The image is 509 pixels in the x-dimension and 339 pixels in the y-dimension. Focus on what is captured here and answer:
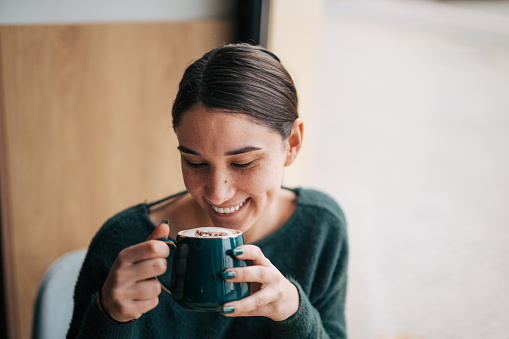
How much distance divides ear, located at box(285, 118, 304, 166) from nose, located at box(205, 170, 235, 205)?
0.52ft

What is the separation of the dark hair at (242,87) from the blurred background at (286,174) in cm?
12

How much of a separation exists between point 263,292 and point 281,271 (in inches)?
14.3

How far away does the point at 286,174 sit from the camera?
7.08ft

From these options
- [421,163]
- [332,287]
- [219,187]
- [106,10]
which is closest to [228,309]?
[219,187]

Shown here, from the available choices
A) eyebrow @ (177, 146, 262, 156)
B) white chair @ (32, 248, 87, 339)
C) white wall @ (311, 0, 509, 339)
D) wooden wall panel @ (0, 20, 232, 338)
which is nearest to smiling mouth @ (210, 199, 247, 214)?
eyebrow @ (177, 146, 262, 156)

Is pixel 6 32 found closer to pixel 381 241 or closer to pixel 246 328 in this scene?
pixel 246 328

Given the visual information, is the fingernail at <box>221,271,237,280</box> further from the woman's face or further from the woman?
the woman's face

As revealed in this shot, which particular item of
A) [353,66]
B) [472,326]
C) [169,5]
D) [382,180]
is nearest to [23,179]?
[169,5]

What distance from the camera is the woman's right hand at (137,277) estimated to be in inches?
25.1

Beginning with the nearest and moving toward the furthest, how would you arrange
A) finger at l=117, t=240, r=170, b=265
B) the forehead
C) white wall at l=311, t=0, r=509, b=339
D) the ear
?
finger at l=117, t=240, r=170, b=265 → the forehead → the ear → white wall at l=311, t=0, r=509, b=339

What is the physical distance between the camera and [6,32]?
1.39 meters

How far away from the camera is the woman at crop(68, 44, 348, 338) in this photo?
0.67 m

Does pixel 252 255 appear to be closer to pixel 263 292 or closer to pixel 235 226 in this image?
pixel 263 292

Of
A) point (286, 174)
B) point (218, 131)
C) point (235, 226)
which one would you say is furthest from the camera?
point (286, 174)
